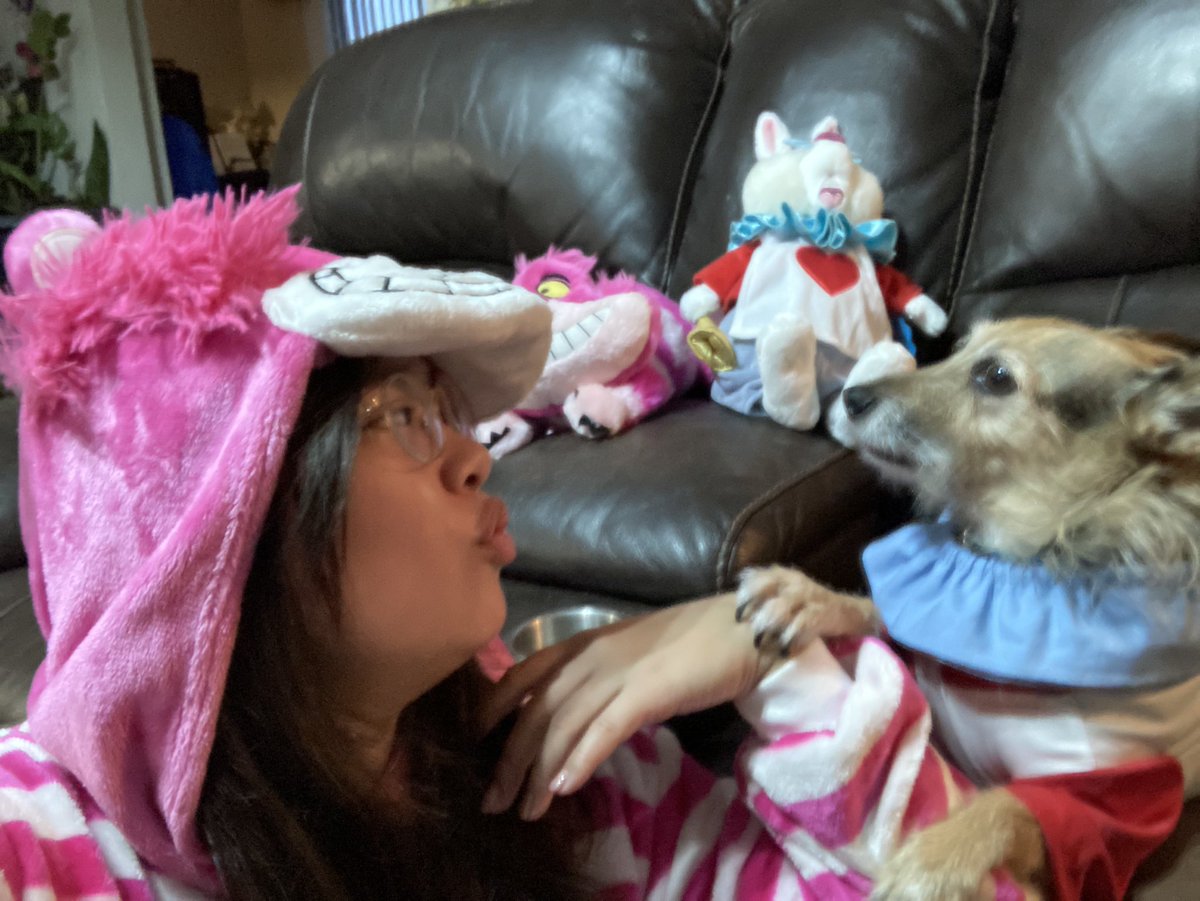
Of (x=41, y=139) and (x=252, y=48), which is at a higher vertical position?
(x=252, y=48)

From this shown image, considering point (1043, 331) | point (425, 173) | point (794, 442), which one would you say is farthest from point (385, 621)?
point (425, 173)

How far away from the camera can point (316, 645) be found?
592mm

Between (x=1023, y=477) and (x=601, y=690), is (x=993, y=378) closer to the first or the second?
(x=1023, y=477)

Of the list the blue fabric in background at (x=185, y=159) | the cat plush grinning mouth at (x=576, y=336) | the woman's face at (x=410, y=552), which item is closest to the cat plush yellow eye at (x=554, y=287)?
the cat plush grinning mouth at (x=576, y=336)

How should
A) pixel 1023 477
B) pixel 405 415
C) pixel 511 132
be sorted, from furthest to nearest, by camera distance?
pixel 511 132, pixel 1023 477, pixel 405 415

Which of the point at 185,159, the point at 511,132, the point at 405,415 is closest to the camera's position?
the point at 405,415

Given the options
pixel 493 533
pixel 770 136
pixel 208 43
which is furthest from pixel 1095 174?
pixel 208 43

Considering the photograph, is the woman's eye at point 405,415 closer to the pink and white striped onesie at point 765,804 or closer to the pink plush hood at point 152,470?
the pink plush hood at point 152,470

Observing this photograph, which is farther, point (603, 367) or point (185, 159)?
point (185, 159)

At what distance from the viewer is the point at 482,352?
0.65 metres

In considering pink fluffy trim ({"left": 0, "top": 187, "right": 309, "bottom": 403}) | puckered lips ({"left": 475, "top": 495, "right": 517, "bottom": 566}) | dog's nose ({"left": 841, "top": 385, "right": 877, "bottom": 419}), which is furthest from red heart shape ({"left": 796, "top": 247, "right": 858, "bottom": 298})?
pink fluffy trim ({"left": 0, "top": 187, "right": 309, "bottom": 403})

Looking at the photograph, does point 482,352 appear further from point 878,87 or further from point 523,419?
point 878,87

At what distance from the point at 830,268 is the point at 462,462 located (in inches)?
46.8

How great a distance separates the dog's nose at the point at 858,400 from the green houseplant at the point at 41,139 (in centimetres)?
325
